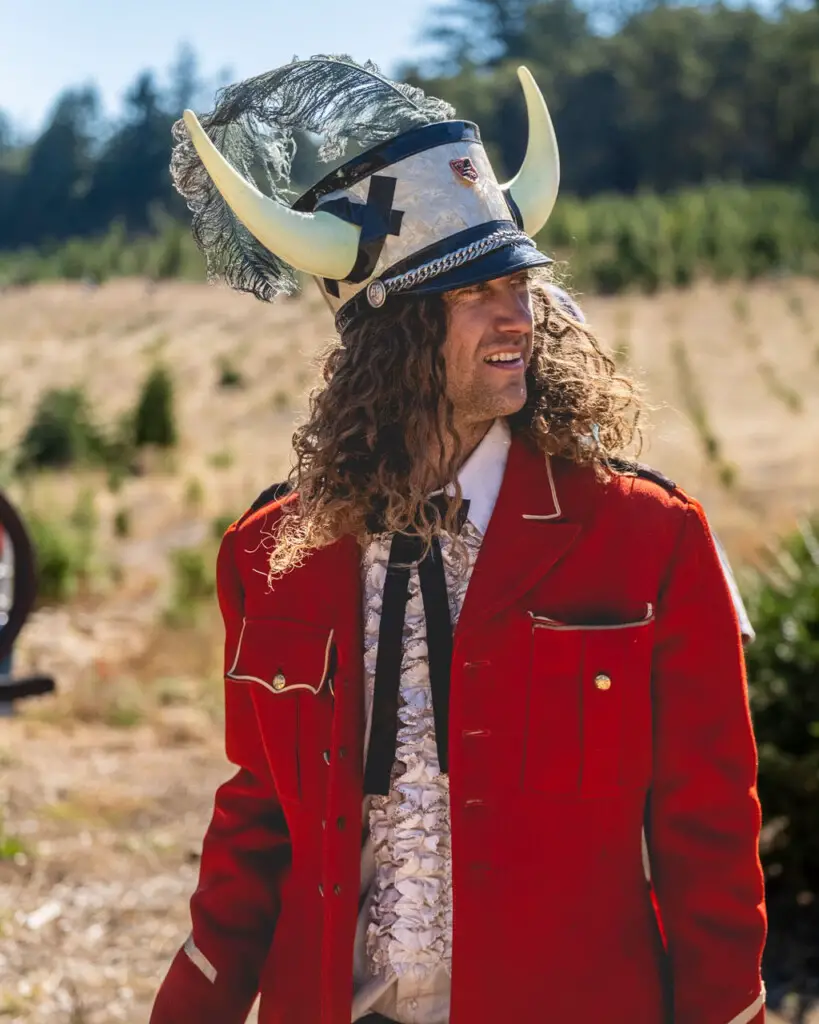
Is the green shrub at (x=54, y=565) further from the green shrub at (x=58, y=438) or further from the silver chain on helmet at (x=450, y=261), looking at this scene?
the silver chain on helmet at (x=450, y=261)

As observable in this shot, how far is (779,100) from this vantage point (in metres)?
47.2

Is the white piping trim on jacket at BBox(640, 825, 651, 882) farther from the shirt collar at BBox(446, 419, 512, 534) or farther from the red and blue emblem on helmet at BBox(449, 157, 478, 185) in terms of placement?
the red and blue emblem on helmet at BBox(449, 157, 478, 185)

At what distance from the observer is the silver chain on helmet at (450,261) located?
179 cm

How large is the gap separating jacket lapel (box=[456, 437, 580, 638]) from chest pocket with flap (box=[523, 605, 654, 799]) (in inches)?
2.6

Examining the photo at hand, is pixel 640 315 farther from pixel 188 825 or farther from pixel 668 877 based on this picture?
pixel 668 877

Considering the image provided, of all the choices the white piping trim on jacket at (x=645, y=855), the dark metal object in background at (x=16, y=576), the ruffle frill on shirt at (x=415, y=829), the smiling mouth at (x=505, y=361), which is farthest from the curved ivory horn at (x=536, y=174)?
the dark metal object in background at (x=16, y=576)

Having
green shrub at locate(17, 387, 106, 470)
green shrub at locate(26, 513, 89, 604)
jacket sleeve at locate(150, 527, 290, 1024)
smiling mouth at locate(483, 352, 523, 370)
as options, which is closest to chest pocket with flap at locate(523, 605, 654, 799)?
smiling mouth at locate(483, 352, 523, 370)

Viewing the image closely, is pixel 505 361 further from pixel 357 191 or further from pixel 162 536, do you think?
pixel 162 536

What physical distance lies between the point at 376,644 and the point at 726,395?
713 inches

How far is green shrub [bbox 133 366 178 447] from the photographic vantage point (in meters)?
16.2

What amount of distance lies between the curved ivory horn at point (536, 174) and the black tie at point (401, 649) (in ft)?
1.54

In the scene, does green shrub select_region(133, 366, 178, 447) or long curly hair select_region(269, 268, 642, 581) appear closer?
long curly hair select_region(269, 268, 642, 581)

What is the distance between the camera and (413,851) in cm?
182

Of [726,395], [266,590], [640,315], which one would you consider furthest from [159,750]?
[640,315]
